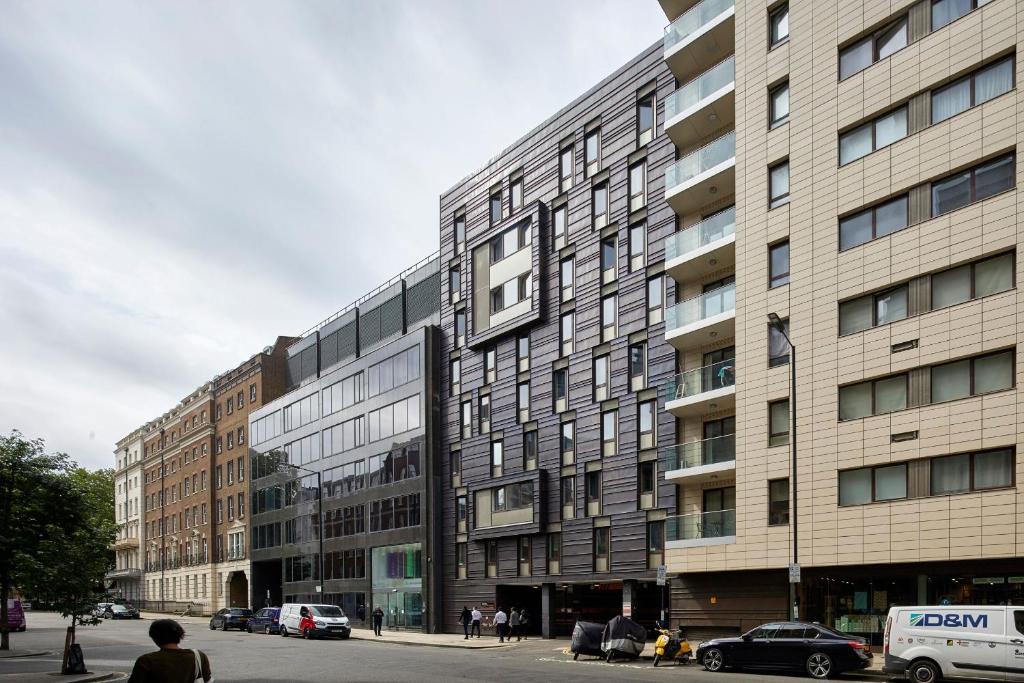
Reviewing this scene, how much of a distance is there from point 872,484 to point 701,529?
715 centimetres

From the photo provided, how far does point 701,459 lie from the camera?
36.5m

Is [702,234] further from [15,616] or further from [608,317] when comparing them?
[15,616]

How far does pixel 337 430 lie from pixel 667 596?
3165 cm

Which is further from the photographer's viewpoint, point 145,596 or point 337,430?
point 145,596

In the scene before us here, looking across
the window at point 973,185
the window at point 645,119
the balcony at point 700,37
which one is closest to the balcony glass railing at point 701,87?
the balcony at point 700,37

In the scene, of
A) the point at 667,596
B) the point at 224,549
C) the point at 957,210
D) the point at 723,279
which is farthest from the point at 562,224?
the point at 224,549

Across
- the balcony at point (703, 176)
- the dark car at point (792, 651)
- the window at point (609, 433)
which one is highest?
the balcony at point (703, 176)

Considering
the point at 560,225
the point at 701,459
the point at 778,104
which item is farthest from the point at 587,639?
the point at 560,225

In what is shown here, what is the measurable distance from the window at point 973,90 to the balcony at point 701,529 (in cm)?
1396

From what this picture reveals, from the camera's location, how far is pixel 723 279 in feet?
127

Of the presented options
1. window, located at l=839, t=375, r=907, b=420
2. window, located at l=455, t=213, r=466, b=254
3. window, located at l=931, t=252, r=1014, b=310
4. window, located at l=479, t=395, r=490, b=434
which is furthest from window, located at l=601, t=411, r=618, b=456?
window, located at l=931, t=252, r=1014, b=310

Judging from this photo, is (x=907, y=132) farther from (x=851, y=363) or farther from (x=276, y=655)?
(x=276, y=655)

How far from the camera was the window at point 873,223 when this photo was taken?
30672mm

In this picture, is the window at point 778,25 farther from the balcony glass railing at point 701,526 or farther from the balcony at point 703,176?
the balcony glass railing at point 701,526
